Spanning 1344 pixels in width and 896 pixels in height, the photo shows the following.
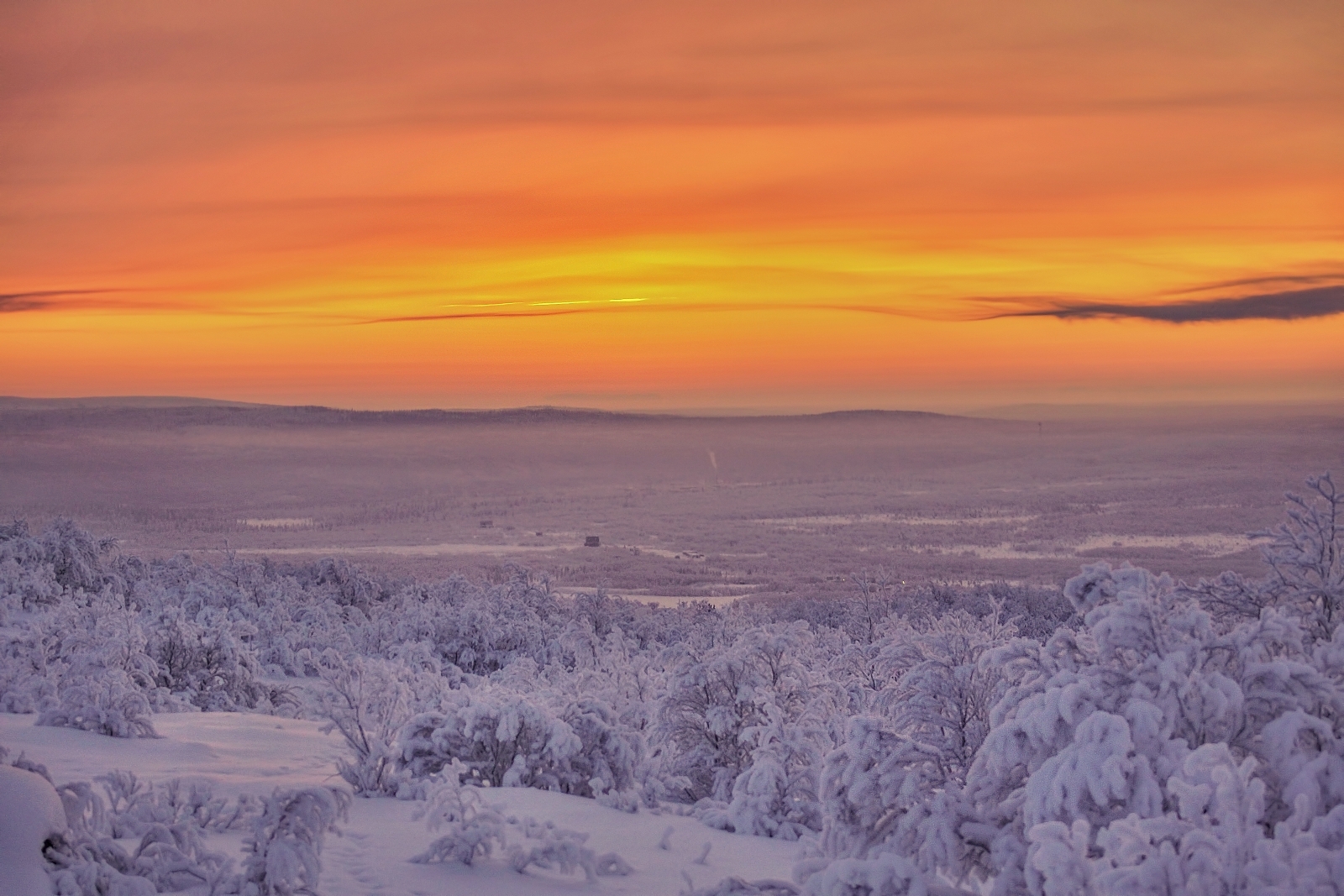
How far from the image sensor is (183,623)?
15.9 metres

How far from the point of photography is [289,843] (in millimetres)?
5777

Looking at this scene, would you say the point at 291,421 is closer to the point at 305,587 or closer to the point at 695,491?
the point at 695,491

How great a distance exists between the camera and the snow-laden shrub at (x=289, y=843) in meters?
5.72

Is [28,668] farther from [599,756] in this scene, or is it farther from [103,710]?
[599,756]

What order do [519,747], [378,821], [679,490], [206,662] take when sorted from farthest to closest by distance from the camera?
1. [679,490]
2. [206,662]
3. [519,747]
4. [378,821]

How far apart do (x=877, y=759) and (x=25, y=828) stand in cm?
411

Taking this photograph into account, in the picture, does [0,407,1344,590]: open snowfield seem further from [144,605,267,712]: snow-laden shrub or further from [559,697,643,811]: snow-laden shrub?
[559,697,643,811]: snow-laden shrub

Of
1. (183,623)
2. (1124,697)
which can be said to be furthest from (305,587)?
(1124,697)

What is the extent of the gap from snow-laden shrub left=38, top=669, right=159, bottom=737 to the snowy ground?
0.12m

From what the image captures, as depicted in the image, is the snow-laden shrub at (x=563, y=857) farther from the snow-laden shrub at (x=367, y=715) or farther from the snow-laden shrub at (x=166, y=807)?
the snow-laden shrub at (x=367, y=715)

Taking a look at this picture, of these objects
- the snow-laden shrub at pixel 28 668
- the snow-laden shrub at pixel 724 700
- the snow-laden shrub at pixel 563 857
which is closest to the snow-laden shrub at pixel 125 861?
the snow-laden shrub at pixel 563 857

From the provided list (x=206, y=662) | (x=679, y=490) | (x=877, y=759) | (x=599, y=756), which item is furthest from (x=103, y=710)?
(x=679, y=490)

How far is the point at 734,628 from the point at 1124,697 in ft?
69.5

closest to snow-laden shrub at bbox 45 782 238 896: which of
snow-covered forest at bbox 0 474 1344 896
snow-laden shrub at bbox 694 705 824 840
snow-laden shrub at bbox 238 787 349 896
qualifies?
snow-covered forest at bbox 0 474 1344 896
